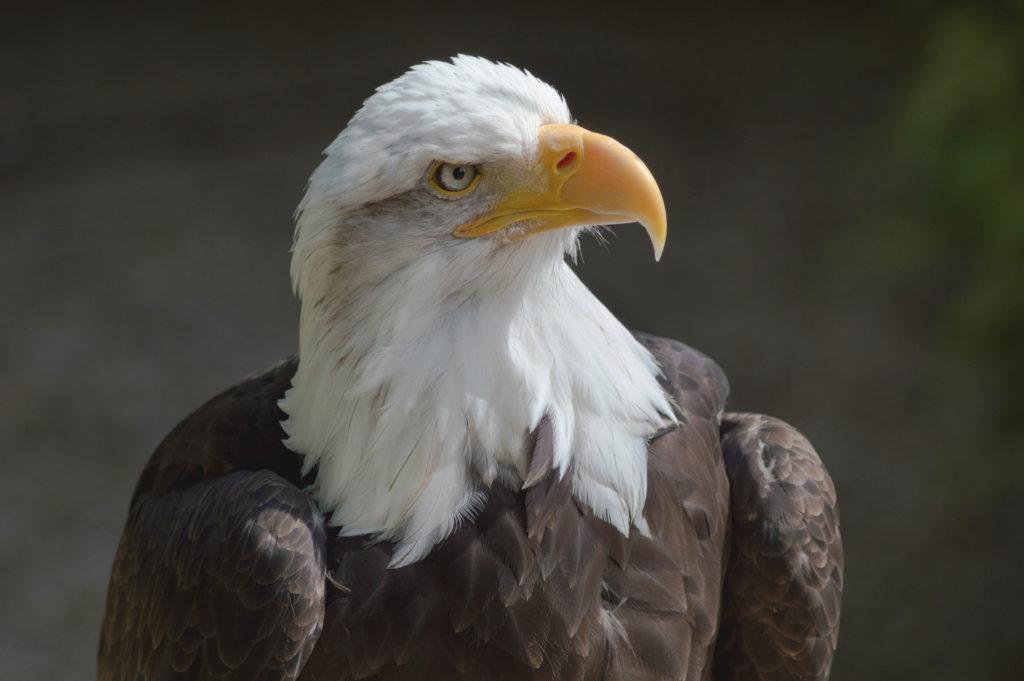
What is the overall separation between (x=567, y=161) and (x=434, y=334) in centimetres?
50

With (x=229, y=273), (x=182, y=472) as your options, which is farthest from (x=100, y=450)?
(x=182, y=472)

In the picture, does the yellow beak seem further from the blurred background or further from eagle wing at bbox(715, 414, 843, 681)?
the blurred background

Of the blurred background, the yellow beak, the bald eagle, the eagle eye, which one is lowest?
the blurred background

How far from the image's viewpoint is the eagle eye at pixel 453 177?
8.83 feet

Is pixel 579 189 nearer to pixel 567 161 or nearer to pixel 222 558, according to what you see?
pixel 567 161

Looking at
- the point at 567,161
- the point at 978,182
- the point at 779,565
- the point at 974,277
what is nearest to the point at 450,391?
the point at 567,161

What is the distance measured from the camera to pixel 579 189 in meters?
2.68

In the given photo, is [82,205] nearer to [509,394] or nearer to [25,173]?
[25,173]

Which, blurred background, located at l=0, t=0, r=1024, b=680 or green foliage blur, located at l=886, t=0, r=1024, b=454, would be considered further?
blurred background, located at l=0, t=0, r=1024, b=680

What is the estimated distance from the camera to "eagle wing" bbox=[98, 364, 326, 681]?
271 cm

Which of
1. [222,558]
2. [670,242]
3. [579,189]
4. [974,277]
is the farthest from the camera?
[670,242]

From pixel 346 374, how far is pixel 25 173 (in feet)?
25.5

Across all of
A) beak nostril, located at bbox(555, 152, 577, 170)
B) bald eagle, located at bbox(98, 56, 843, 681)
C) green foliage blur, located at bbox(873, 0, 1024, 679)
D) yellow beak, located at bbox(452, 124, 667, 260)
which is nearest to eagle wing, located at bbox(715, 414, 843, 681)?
bald eagle, located at bbox(98, 56, 843, 681)

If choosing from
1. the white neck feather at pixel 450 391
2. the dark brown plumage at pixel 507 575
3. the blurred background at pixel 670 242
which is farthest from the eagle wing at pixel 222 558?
the blurred background at pixel 670 242
